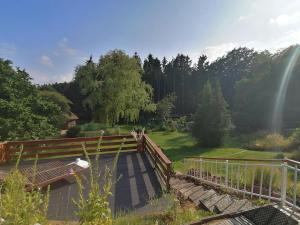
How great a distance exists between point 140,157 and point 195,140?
54.3 ft

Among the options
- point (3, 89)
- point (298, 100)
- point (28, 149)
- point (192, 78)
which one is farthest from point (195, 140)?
point (192, 78)

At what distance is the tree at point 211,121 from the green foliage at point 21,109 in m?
12.0

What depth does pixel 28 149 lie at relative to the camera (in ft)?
35.6

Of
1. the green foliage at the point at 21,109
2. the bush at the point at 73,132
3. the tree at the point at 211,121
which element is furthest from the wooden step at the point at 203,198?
the bush at the point at 73,132

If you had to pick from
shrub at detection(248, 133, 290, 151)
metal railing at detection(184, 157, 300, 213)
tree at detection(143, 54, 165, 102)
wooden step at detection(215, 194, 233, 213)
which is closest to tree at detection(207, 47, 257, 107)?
tree at detection(143, 54, 165, 102)

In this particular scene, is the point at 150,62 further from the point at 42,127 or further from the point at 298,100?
the point at 42,127

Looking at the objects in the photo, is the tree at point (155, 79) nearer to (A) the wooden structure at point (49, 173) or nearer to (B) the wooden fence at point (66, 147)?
(B) the wooden fence at point (66, 147)

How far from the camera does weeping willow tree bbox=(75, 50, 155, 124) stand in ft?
83.7

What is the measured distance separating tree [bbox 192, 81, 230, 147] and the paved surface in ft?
52.6

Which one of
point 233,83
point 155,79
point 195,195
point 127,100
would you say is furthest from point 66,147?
point 155,79

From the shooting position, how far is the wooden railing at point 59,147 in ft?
34.2

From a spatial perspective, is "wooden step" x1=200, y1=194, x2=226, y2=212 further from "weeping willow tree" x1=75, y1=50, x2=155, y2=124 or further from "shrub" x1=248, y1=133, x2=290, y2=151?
"weeping willow tree" x1=75, y1=50, x2=155, y2=124

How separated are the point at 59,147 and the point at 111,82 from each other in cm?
1464

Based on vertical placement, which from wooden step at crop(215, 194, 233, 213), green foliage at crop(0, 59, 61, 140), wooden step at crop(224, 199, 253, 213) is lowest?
wooden step at crop(215, 194, 233, 213)
